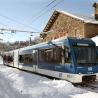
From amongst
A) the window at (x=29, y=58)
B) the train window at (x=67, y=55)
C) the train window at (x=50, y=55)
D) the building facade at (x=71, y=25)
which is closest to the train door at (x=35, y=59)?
the window at (x=29, y=58)

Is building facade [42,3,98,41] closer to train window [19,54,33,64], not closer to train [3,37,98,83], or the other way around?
train window [19,54,33,64]

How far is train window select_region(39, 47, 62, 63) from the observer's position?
1702 cm

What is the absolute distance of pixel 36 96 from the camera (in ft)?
33.4

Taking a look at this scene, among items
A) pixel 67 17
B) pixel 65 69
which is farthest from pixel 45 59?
pixel 67 17

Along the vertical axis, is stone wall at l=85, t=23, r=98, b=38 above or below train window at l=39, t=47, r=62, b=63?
above

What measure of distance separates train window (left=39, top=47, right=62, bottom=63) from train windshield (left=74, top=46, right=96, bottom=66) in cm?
127

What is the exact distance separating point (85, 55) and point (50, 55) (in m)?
3.26

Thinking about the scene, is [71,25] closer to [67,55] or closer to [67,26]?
[67,26]

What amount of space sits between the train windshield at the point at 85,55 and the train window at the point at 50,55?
127 centimetres

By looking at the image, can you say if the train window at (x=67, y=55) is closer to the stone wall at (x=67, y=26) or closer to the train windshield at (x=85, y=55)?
the train windshield at (x=85, y=55)

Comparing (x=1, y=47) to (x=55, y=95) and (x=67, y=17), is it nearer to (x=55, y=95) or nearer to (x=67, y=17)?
(x=67, y=17)

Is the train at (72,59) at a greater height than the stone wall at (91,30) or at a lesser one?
lesser

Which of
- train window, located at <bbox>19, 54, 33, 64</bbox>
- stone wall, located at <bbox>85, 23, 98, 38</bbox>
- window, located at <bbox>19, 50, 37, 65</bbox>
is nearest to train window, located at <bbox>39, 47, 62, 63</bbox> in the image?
window, located at <bbox>19, 50, 37, 65</bbox>

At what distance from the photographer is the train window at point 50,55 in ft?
55.8
